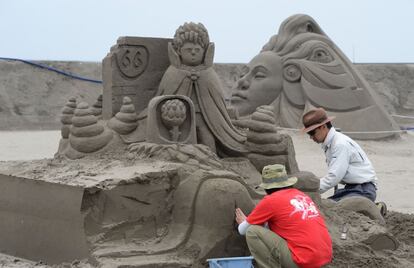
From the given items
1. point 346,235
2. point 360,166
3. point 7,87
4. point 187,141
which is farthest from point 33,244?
point 7,87

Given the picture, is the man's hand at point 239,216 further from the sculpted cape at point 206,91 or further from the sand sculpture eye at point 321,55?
the sand sculpture eye at point 321,55

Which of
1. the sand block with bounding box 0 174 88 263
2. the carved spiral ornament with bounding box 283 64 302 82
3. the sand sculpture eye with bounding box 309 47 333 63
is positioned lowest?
the sand block with bounding box 0 174 88 263

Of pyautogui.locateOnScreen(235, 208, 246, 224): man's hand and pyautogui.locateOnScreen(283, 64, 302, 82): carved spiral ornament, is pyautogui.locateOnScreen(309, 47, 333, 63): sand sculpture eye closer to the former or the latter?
pyautogui.locateOnScreen(283, 64, 302, 82): carved spiral ornament

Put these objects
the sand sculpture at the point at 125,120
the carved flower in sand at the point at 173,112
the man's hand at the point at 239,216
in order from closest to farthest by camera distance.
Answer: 1. the man's hand at the point at 239,216
2. the carved flower in sand at the point at 173,112
3. the sand sculpture at the point at 125,120

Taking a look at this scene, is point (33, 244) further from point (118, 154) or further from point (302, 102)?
point (302, 102)

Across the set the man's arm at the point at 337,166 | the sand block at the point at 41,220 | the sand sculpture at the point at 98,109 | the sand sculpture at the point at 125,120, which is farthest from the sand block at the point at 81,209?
the man's arm at the point at 337,166

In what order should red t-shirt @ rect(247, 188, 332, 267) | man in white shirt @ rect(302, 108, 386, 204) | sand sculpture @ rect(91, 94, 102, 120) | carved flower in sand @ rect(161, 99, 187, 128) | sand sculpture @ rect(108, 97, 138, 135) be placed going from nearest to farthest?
red t-shirt @ rect(247, 188, 332, 267) < carved flower in sand @ rect(161, 99, 187, 128) < man in white shirt @ rect(302, 108, 386, 204) < sand sculpture @ rect(108, 97, 138, 135) < sand sculpture @ rect(91, 94, 102, 120)

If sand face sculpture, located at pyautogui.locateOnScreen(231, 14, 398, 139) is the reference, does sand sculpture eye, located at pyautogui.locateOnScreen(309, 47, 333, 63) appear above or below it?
above

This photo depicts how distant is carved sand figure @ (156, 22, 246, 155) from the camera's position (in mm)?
4828

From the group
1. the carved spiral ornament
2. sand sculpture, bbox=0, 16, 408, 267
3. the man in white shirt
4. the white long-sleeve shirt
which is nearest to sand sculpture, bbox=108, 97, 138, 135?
sand sculpture, bbox=0, 16, 408, 267

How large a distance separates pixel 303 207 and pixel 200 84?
5.79 ft

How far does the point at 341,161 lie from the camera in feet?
15.8

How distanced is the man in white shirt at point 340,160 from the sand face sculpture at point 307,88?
6809 millimetres

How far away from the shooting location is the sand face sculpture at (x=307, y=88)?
11.8 m
